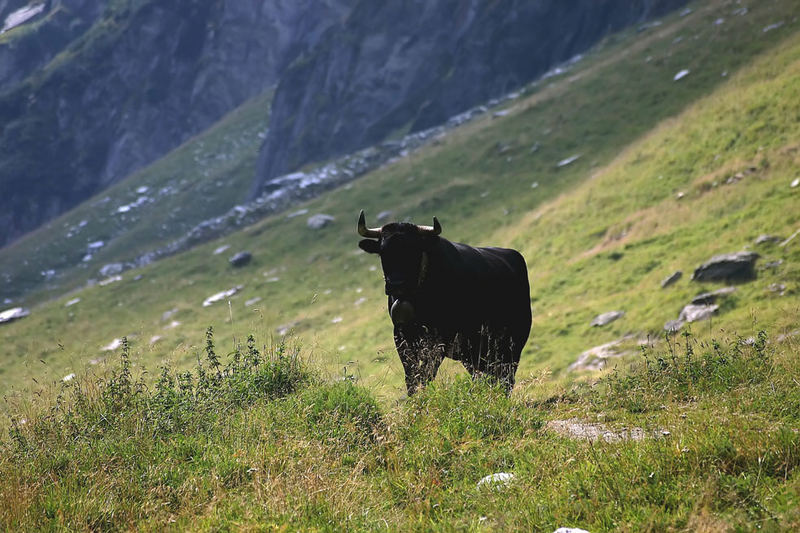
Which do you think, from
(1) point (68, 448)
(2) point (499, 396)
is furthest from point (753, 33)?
(1) point (68, 448)

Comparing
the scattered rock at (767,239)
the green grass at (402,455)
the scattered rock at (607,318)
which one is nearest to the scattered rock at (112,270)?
the scattered rock at (607,318)

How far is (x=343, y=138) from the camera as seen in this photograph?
100m

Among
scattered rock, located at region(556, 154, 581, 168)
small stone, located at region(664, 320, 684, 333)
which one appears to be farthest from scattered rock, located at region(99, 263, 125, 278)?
small stone, located at region(664, 320, 684, 333)

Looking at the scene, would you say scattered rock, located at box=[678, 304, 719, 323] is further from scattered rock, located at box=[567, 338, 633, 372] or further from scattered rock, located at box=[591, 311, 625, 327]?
scattered rock, located at box=[591, 311, 625, 327]

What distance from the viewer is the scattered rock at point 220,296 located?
4041 cm

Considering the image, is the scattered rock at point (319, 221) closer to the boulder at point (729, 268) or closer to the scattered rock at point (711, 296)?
the boulder at point (729, 268)

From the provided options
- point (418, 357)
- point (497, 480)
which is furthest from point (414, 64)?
point (497, 480)

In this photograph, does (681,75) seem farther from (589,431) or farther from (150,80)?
(150,80)

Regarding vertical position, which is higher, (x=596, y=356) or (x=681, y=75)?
(x=681, y=75)

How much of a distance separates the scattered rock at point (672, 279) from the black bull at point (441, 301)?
10623 millimetres

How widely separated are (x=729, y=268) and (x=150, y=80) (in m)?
158

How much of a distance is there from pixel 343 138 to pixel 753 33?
64.8 metres

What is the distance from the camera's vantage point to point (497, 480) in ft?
19.6

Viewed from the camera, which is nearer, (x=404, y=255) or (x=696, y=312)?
(x=404, y=255)
